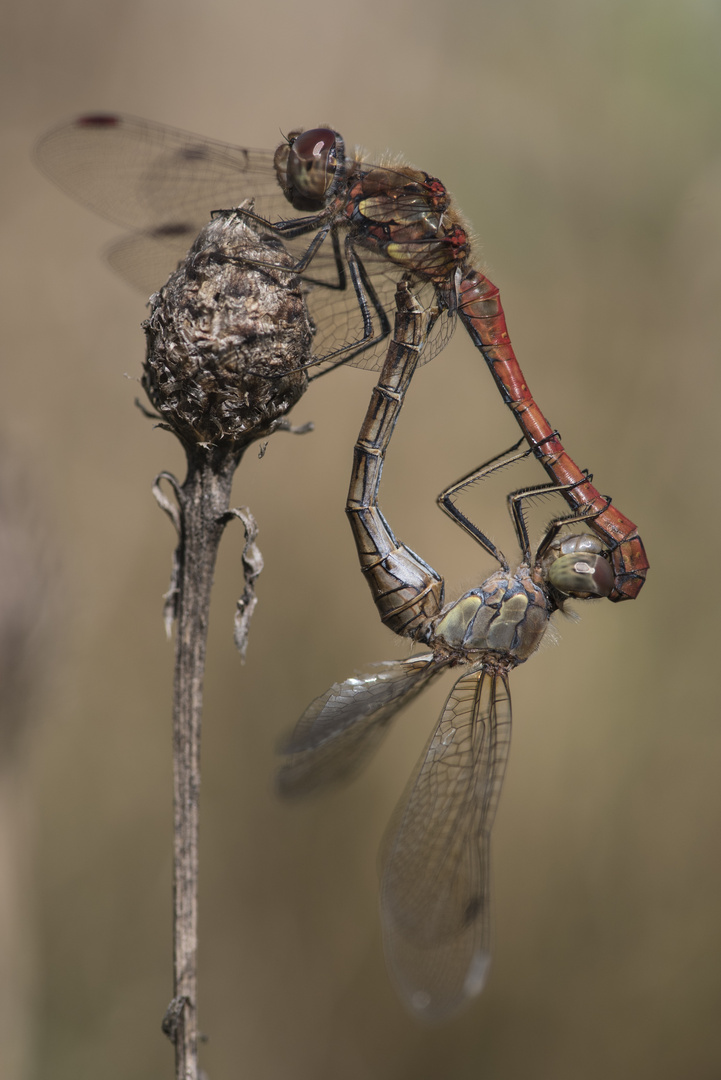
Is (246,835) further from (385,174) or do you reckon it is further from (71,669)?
(385,174)

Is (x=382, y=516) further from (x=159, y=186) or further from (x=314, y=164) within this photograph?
(x=159, y=186)

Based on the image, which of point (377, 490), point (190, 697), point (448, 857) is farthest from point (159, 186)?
point (448, 857)

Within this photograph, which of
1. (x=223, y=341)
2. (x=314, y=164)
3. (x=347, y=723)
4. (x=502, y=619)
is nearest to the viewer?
(x=223, y=341)

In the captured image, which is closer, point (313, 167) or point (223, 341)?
point (223, 341)

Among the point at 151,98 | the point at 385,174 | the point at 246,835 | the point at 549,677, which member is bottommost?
the point at 246,835

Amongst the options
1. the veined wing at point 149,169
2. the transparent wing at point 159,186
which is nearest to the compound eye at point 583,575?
the transparent wing at point 159,186

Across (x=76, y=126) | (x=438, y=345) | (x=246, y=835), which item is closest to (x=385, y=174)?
(x=438, y=345)

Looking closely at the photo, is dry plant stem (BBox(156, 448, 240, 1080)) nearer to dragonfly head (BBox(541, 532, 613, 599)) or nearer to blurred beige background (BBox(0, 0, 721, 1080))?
dragonfly head (BBox(541, 532, 613, 599))
